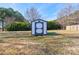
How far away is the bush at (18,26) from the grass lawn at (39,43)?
41 mm

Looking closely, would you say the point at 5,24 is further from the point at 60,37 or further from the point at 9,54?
the point at 60,37

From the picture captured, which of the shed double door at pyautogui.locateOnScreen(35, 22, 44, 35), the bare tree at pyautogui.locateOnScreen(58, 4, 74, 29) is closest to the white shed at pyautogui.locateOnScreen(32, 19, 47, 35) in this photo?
the shed double door at pyautogui.locateOnScreen(35, 22, 44, 35)

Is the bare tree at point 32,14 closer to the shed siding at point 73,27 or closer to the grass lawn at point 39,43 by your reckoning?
the grass lawn at point 39,43

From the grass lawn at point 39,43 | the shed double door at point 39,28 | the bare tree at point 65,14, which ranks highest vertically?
the bare tree at point 65,14

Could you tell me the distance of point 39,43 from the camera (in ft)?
6.94

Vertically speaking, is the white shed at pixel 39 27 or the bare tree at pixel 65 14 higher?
the bare tree at pixel 65 14

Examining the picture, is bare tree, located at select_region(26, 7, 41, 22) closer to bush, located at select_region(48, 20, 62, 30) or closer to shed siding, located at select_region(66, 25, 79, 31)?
bush, located at select_region(48, 20, 62, 30)

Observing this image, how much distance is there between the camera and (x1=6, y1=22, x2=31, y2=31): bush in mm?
2170

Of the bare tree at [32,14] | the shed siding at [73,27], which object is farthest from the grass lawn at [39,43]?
the bare tree at [32,14]

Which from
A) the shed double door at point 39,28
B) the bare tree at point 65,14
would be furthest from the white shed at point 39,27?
the bare tree at point 65,14

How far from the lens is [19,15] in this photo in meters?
2.17

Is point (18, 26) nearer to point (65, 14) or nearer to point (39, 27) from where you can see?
point (39, 27)

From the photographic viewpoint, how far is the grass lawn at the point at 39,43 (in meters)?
2.10

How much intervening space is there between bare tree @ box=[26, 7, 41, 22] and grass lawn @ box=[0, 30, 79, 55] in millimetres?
149
